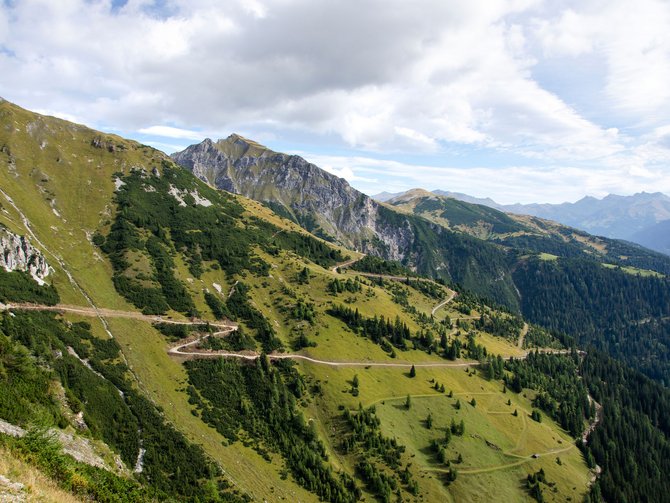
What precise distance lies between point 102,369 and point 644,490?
212735 mm

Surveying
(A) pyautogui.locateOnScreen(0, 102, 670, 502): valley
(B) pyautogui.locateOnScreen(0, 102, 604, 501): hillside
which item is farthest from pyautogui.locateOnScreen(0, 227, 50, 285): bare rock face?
(B) pyautogui.locateOnScreen(0, 102, 604, 501): hillside

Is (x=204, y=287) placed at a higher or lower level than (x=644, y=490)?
higher

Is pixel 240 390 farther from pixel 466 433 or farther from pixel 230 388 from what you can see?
pixel 466 433

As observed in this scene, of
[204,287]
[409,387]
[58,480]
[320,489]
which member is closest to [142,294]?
[204,287]

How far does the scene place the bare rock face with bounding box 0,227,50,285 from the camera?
431 ft

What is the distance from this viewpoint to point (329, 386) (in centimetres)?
15188

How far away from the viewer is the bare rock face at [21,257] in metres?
132

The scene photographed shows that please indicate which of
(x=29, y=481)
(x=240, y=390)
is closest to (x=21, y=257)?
(x=240, y=390)

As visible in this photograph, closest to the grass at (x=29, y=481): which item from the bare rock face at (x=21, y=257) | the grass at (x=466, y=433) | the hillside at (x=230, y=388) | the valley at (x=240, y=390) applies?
the hillside at (x=230, y=388)

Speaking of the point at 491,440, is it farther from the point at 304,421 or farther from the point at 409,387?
the point at 304,421

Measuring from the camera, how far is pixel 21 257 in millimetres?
134500

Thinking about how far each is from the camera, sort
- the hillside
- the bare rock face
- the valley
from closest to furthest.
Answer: the hillside < the valley < the bare rock face

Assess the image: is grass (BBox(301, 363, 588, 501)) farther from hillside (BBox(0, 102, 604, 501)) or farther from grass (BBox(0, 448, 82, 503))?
grass (BBox(0, 448, 82, 503))

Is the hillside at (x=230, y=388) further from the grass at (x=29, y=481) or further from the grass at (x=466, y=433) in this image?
the grass at (x=29, y=481)
